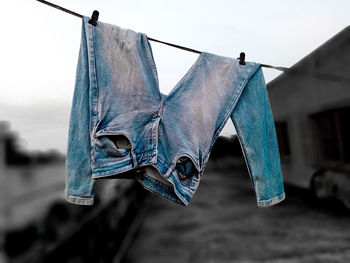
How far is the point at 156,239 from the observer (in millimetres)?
6152

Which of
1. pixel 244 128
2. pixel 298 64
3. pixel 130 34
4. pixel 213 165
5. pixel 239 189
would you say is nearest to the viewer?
pixel 130 34

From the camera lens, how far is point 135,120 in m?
1.10

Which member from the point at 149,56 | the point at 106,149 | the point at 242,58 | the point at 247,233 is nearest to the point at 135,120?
the point at 106,149

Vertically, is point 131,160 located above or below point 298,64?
below

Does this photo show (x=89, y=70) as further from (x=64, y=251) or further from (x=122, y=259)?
(x=122, y=259)

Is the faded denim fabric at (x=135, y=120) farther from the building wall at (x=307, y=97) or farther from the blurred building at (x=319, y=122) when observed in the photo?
the building wall at (x=307, y=97)

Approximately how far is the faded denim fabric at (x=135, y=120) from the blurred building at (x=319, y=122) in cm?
385

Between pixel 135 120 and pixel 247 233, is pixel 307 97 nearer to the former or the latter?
pixel 247 233

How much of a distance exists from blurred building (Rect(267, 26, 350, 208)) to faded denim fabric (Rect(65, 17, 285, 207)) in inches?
151

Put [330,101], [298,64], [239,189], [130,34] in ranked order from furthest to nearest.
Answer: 1. [239,189]
2. [298,64]
3. [330,101]
4. [130,34]

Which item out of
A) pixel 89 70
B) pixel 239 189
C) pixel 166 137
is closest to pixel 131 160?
pixel 166 137

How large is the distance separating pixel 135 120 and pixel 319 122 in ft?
20.5

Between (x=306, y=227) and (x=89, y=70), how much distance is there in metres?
5.72

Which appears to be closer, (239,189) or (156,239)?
(156,239)
